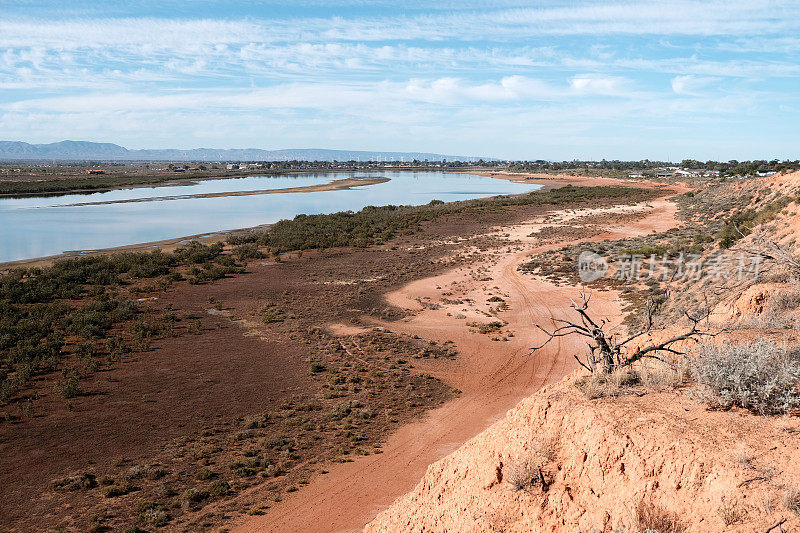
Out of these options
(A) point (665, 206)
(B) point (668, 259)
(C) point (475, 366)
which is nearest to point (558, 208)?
(A) point (665, 206)

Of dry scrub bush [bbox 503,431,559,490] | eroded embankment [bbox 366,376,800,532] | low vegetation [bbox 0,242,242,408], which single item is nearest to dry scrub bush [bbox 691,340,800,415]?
eroded embankment [bbox 366,376,800,532]

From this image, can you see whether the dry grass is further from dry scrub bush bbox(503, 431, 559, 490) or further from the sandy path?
the sandy path

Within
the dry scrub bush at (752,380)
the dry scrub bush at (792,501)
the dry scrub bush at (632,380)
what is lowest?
the dry scrub bush at (792,501)

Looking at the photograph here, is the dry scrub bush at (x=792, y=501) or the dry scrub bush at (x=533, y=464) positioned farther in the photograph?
the dry scrub bush at (x=533, y=464)

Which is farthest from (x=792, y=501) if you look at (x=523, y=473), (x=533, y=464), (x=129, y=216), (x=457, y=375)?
(x=129, y=216)

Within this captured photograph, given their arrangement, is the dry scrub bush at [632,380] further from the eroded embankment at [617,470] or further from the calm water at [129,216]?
the calm water at [129,216]

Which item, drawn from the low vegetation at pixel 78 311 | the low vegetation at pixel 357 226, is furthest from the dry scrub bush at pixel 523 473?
the low vegetation at pixel 357 226

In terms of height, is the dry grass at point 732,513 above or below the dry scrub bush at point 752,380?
below
